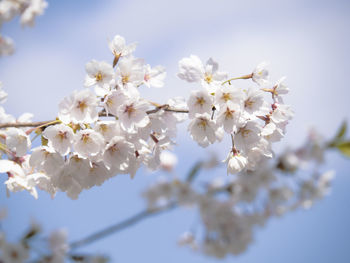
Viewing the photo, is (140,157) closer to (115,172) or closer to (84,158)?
(115,172)

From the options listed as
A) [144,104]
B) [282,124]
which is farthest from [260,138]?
[144,104]

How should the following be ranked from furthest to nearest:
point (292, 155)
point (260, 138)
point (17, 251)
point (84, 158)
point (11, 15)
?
point (292, 155)
point (11, 15)
point (17, 251)
point (260, 138)
point (84, 158)

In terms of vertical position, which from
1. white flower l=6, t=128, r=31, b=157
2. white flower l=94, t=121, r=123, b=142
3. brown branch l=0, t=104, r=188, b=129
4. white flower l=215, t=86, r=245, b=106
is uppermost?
white flower l=215, t=86, r=245, b=106

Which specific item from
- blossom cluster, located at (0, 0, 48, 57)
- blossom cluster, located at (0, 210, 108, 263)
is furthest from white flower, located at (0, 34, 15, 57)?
blossom cluster, located at (0, 210, 108, 263)

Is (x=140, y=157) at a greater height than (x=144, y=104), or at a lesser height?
lesser

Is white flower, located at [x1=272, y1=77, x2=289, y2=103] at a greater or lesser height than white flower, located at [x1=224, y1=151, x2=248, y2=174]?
greater

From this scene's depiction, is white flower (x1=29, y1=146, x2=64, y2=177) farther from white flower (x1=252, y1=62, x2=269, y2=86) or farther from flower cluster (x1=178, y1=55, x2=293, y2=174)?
white flower (x1=252, y1=62, x2=269, y2=86)
